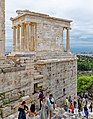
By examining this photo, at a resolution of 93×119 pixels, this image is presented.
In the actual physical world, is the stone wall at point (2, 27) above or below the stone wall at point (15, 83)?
above

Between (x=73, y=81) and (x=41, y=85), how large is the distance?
7.85m

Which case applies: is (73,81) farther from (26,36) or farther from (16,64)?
(16,64)

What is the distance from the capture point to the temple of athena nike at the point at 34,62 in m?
14.3

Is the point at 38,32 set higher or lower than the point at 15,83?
higher

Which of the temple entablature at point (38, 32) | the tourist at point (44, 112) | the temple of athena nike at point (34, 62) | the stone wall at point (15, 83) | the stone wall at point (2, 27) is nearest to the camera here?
the tourist at point (44, 112)

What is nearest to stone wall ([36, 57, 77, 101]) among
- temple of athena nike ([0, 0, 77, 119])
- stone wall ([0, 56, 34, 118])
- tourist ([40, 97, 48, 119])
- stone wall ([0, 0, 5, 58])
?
temple of athena nike ([0, 0, 77, 119])

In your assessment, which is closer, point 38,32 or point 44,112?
point 44,112

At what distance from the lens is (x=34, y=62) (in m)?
18.0

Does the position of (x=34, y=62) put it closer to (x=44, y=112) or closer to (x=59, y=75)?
(x=59, y=75)

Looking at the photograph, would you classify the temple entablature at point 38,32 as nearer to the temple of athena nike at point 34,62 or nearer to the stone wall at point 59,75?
the temple of athena nike at point 34,62

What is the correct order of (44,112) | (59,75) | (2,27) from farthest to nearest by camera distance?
1. (59,75)
2. (2,27)
3. (44,112)

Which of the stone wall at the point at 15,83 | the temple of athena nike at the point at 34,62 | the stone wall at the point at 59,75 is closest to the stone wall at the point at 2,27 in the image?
the temple of athena nike at the point at 34,62

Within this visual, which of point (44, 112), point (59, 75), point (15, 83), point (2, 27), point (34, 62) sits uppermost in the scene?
point (2, 27)

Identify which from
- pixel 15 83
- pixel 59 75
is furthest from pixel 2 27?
pixel 59 75
